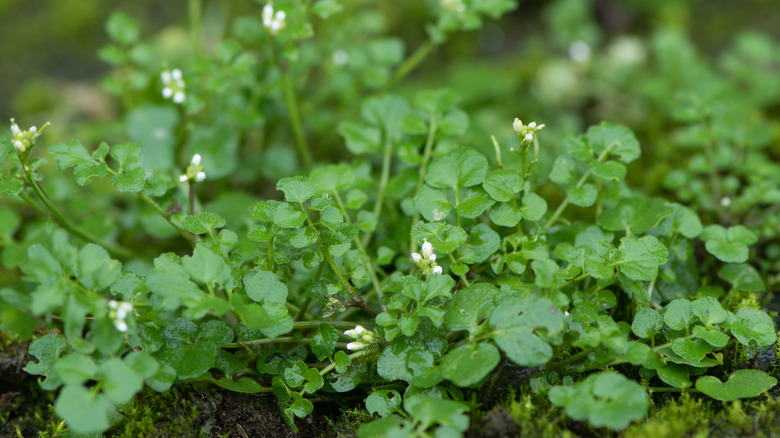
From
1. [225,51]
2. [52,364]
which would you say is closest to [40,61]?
[225,51]

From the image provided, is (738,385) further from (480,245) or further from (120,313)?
(120,313)

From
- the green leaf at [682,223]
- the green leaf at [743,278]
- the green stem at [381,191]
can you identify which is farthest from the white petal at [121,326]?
the green leaf at [743,278]

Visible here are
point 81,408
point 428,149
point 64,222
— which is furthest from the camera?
point 428,149

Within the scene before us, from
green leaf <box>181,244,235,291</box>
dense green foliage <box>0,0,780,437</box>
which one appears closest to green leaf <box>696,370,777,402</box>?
dense green foliage <box>0,0,780,437</box>

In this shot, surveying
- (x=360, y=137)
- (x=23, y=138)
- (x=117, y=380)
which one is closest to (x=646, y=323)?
(x=360, y=137)

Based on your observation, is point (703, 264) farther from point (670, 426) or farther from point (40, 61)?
point (40, 61)

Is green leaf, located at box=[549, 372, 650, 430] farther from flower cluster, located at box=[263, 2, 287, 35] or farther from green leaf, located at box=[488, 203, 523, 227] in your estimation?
flower cluster, located at box=[263, 2, 287, 35]

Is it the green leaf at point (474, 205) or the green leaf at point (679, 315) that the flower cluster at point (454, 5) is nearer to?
the green leaf at point (474, 205)
